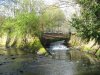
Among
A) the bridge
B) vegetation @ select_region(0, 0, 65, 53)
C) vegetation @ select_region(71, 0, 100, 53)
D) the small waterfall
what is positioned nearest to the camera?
vegetation @ select_region(71, 0, 100, 53)

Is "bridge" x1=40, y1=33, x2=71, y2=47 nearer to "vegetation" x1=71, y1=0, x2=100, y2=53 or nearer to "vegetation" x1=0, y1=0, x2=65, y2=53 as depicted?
"vegetation" x1=0, y1=0, x2=65, y2=53

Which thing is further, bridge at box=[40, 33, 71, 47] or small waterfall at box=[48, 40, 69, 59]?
bridge at box=[40, 33, 71, 47]

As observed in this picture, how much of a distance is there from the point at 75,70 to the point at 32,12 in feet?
120

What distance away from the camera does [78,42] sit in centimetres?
7069

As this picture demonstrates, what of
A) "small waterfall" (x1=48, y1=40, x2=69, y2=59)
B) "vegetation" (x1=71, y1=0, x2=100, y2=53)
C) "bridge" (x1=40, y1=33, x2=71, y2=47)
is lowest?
"small waterfall" (x1=48, y1=40, x2=69, y2=59)

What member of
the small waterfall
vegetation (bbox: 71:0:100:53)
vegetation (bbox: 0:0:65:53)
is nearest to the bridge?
vegetation (bbox: 0:0:65:53)

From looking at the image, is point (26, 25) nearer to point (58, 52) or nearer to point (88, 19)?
point (58, 52)

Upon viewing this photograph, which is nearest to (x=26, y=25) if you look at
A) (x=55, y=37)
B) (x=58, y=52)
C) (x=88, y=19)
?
(x=58, y=52)

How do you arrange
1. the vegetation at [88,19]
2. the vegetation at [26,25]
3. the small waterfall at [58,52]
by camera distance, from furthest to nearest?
the vegetation at [26,25] < the small waterfall at [58,52] < the vegetation at [88,19]

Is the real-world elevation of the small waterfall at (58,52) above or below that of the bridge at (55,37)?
below

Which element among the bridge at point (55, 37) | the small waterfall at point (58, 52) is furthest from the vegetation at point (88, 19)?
the bridge at point (55, 37)

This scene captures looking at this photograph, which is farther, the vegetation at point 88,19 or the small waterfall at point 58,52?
the small waterfall at point 58,52

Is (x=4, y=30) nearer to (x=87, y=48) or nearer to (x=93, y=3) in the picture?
(x=87, y=48)

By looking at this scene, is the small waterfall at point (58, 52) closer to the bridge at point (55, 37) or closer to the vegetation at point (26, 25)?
the vegetation at point (26, 25)
